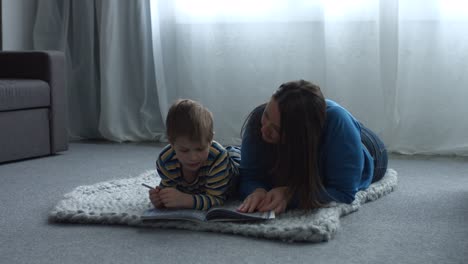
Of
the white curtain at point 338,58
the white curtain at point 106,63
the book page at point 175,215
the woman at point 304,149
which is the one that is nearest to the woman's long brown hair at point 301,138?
the woman at point 304,149

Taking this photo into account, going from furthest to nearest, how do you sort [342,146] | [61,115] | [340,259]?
1. [61,115]
2. [342,146]
3. [340,259]

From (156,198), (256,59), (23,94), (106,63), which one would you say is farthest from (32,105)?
(156,198)

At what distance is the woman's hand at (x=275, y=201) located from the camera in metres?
1.74

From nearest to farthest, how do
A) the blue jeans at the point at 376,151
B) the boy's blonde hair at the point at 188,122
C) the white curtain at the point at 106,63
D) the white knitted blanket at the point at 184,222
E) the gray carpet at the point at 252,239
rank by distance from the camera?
the gray carpet at the point at 252,239, the white knitted blanket at the point at 184,222, the boy's blonde hair at the point at 188,122, the blue jeans at the point at 376,151, the white curtain at the point at 106,63

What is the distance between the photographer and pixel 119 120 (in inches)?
141

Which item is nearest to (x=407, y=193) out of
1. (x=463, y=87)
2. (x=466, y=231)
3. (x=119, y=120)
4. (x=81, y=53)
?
(x=466, y=231)

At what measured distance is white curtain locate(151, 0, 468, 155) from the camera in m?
2.89

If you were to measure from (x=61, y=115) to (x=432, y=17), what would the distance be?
173 cm

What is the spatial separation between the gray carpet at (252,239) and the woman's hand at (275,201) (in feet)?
0.53

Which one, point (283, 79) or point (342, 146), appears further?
point (283, 79)

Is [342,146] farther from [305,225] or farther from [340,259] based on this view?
[340,259]

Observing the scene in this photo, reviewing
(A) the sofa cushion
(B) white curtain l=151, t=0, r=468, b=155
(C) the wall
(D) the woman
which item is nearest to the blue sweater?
(D) the woman

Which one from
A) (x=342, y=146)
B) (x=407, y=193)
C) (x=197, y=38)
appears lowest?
(x=407, y=193)

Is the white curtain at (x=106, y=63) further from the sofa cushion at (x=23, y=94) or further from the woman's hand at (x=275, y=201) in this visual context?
the woman's hand at (x=275, y=201)
